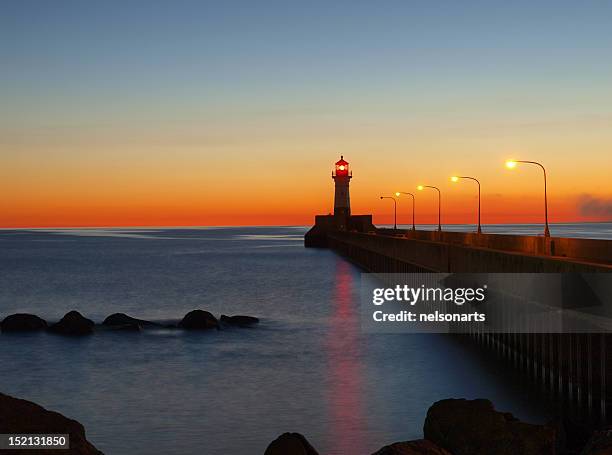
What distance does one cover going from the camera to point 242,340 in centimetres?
3900

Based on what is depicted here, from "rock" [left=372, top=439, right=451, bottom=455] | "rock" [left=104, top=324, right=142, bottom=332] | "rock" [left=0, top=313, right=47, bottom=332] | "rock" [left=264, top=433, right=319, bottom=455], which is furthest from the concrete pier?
"rock" [left=0, top=313, right=47, bottom=332]

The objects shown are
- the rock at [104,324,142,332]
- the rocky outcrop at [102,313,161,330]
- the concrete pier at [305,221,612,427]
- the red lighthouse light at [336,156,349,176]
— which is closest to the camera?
the concrete pier at [305,221,612,427]

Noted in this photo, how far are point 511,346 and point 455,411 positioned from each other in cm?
1297

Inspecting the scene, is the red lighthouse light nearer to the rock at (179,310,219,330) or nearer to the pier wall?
the pier wall

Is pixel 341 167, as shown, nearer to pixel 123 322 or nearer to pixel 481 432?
pixel 123 322

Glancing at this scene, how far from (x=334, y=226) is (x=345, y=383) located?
12072 cm

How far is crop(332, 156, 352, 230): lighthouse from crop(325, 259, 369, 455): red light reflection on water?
7735 centimetres

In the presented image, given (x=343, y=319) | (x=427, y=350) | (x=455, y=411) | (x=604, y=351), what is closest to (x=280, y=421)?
(x=455, y=411)

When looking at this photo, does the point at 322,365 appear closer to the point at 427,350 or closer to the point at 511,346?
the point at 427,350

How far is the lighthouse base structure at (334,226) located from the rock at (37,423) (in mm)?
119815

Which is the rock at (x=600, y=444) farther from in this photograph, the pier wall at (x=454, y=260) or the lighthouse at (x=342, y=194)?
the lighthouse at (x=342, y=194)

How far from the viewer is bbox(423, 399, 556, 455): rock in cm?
1562
